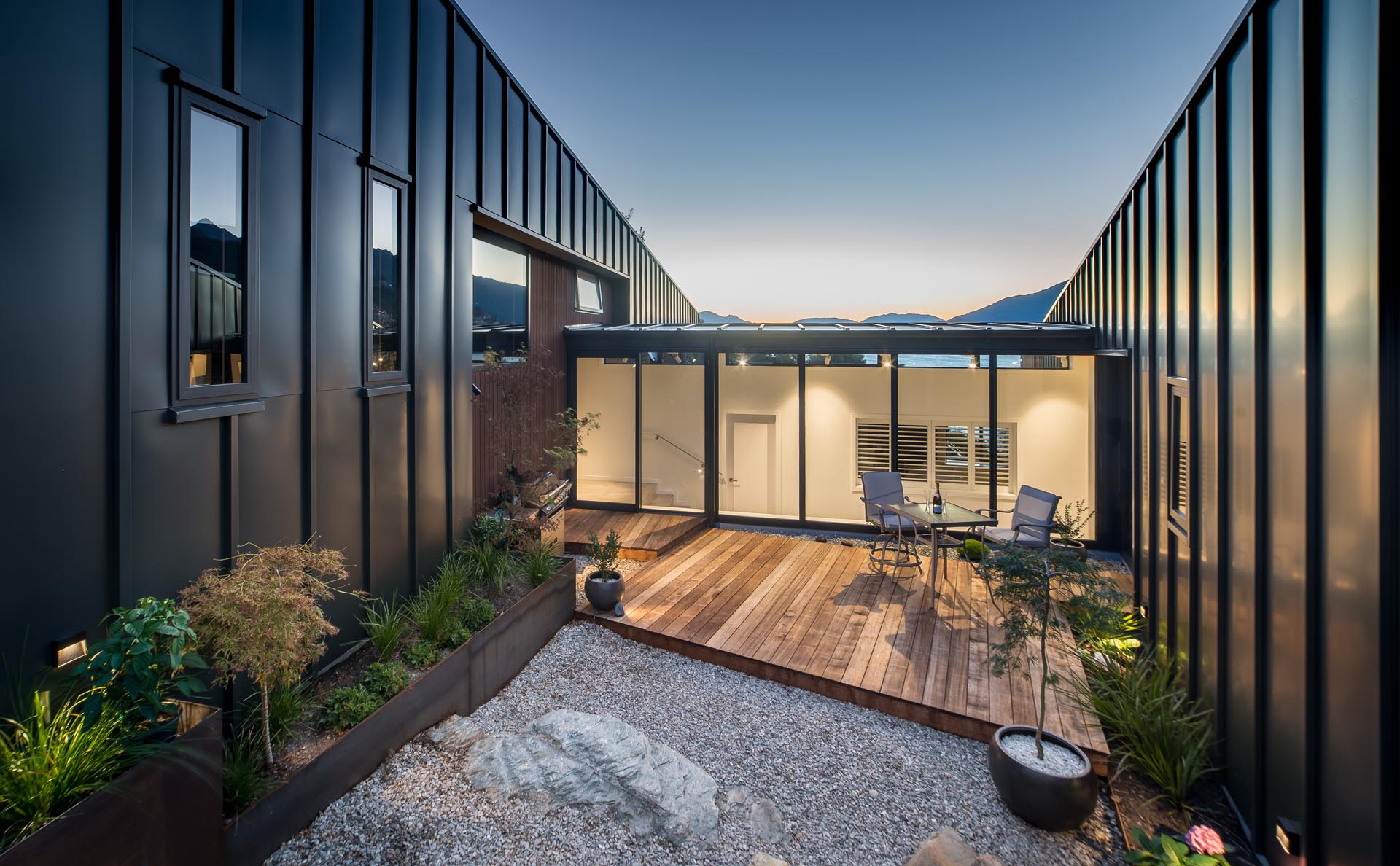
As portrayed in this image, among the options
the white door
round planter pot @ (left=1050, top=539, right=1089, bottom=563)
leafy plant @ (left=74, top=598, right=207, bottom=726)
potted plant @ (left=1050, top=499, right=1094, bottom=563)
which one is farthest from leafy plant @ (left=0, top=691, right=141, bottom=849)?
round planter pot @ (left=1050, top=539, right=1089, bottom=563)

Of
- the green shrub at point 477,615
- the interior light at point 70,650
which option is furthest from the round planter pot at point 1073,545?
the interior light at point 70,650

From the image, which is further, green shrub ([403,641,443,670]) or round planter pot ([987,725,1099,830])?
green shrub ([403,641,443,670])

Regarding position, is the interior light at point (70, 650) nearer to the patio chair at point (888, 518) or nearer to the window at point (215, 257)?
the window at point (215, 257)

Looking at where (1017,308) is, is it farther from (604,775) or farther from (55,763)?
→ (55,763)

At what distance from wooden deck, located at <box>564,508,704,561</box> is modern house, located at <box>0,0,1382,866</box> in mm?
1620

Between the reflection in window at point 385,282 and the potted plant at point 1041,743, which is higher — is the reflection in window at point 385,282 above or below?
above

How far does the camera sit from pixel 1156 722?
11.3 feet

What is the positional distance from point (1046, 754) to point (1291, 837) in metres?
1.03

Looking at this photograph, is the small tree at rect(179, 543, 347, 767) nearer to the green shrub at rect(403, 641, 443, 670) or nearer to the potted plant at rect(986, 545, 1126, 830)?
the green shrub at rect(403, 641, 443, 670)

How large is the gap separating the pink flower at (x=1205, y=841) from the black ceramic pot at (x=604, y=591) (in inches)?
176

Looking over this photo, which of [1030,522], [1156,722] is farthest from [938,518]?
[1156,722]

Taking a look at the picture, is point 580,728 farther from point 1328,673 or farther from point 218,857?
point 1328,673

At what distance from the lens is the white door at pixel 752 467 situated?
9234 millimetres

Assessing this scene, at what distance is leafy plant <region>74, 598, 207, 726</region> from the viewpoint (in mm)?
2268
